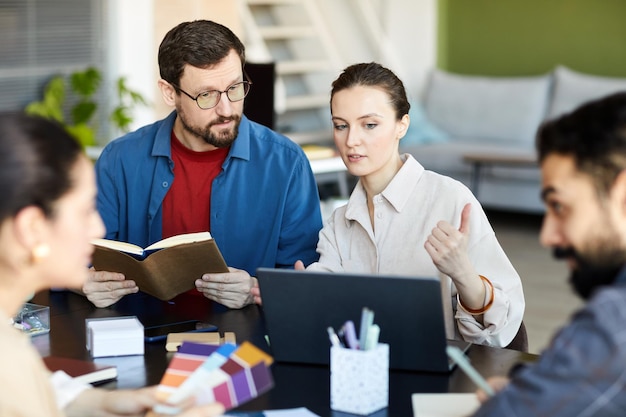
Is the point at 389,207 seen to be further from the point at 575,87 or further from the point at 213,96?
the point at 575,87

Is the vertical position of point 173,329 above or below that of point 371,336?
below

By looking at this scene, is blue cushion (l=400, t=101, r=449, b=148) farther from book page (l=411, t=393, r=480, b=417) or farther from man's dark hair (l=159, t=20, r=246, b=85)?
book page (l=411, t=393, r=480, b=417)

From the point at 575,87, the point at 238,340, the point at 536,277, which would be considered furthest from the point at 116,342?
the point at 575,87

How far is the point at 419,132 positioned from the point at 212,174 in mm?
4915

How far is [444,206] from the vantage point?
2.28 m

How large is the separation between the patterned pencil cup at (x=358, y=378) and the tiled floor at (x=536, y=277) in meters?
2.47

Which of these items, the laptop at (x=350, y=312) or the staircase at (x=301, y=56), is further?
the staircase at (x=301, y=56)

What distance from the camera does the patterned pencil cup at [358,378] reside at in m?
1.62

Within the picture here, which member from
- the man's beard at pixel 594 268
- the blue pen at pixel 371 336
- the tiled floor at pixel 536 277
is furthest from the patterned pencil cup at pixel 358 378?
the tiled floor at pixel 536 277

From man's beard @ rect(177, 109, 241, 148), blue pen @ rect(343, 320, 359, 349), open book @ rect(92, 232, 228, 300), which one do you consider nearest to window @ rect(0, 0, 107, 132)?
man's beard @ rect(177, 109, 241, 148)

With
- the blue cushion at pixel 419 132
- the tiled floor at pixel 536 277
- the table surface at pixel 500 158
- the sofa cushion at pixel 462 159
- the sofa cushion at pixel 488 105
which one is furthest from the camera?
the blue cushion at pixel 419 132

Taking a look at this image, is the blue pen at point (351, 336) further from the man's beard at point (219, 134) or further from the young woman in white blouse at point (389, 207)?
the man's beard at point (219, 134)

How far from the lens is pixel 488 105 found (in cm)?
749

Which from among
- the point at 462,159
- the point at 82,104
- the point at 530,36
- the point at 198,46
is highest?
the point at 530,36
